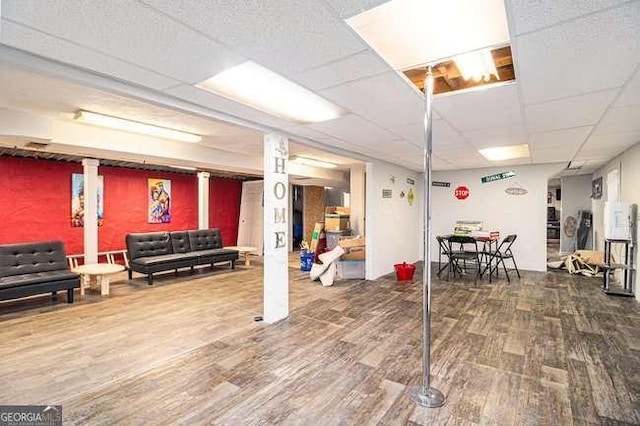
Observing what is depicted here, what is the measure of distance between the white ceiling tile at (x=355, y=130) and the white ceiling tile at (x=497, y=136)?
3.24ft

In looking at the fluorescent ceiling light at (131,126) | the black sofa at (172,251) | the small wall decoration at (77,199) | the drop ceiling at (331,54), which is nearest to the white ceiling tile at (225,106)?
the drop ceiling at (331,54)

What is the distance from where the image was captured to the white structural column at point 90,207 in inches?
211

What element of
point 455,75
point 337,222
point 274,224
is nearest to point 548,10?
point 455,75

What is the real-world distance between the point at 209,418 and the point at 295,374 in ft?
2.46

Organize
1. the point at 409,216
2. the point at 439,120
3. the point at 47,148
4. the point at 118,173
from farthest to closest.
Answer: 1. the point at 409,216
2. the point at 118,173
3. the point at 47,148
4. the point at 439,120

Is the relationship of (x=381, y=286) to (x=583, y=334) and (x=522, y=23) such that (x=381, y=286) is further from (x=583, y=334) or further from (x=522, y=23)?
(x=522, y=23)

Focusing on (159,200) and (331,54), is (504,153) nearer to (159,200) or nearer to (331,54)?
(331,54)

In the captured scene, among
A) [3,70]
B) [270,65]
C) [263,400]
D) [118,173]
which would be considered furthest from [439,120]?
[118,173]

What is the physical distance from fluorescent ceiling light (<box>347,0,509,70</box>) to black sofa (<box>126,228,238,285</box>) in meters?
5.40

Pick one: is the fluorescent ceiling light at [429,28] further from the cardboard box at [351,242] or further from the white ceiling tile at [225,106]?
the cardboard box at [351,242]

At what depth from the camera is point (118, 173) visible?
7.02 meters

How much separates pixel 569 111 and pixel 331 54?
8.13ft

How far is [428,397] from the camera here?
2189 mm

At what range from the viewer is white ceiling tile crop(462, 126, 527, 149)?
367cm
